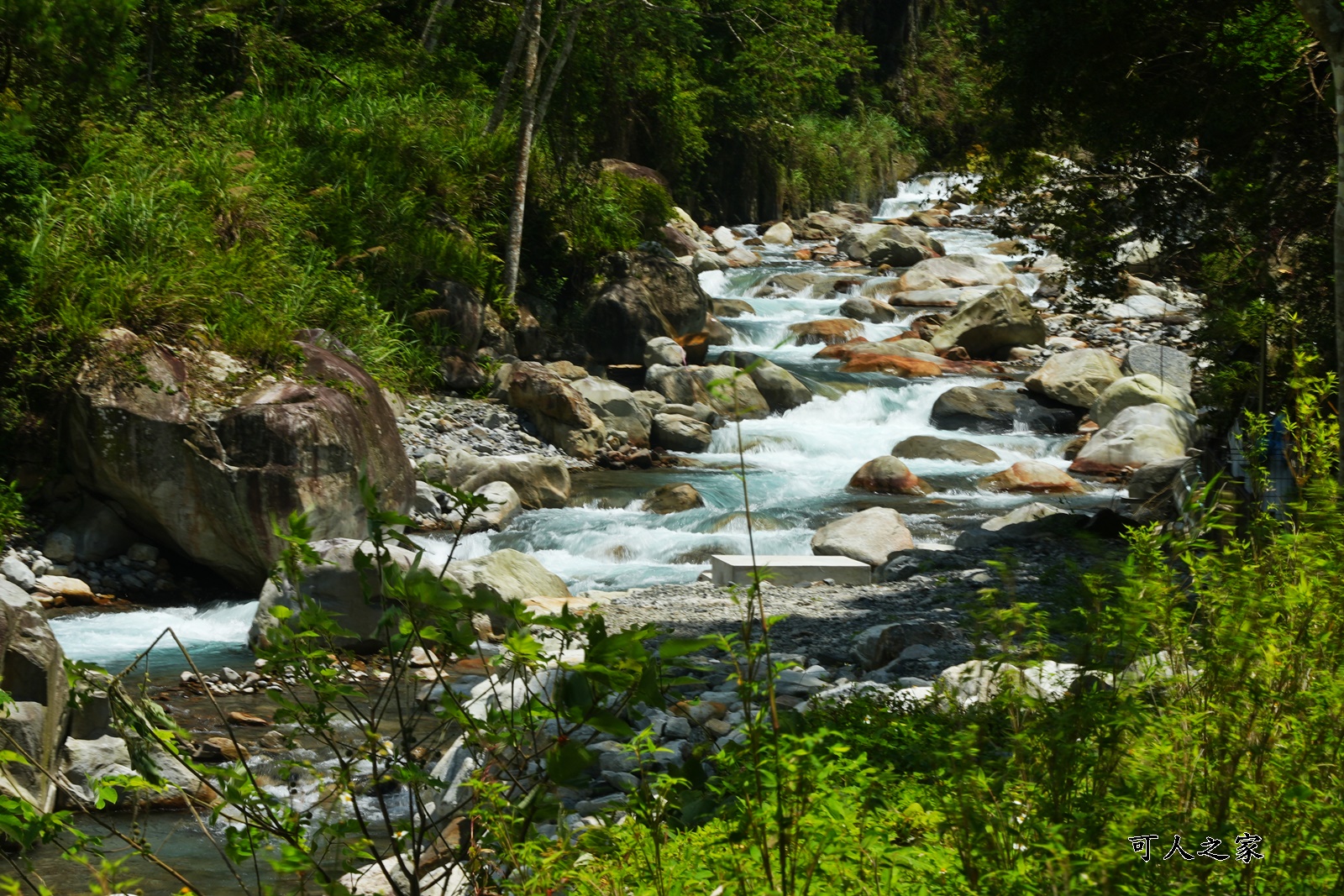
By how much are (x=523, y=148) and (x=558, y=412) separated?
4.33 meters

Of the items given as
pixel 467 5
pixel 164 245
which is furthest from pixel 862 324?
pixel 164 245

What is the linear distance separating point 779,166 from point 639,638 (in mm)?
31503

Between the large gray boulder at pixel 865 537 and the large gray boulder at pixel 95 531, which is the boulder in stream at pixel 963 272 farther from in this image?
the large gray boulder at pixel 95 531

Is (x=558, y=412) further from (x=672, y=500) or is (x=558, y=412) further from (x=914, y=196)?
(x=914, y=196)

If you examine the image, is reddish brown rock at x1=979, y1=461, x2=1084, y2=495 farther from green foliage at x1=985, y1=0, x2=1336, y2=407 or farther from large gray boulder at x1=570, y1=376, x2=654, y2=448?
large gray boulder at x1=570, y1=376, x2=654, y2=448

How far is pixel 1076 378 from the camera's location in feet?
55.2

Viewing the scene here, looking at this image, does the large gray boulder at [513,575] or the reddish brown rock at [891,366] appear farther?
the reddish brown rock at [891,366]

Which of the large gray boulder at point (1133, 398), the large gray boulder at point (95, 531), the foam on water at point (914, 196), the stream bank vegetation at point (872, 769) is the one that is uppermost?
the foam on water at point (914, 196)

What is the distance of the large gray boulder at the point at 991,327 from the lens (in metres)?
20.1

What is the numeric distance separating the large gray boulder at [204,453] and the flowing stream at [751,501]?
2.05ft

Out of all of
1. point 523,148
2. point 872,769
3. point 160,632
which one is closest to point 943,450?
point 523,148

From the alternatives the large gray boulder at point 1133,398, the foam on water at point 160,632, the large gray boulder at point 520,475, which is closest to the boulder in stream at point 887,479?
the large gray boulder at point 520,475

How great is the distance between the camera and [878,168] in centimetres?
3584

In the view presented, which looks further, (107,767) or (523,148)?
(523,148)
